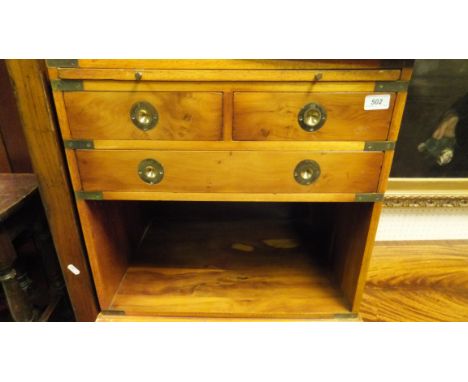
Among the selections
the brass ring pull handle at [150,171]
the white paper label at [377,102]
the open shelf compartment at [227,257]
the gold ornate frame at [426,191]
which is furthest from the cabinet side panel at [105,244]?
the gold ornate frame at [426,191]

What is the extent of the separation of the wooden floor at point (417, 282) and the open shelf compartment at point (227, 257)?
0.25 meters

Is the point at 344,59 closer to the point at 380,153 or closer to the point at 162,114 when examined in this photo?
the point at 380,153

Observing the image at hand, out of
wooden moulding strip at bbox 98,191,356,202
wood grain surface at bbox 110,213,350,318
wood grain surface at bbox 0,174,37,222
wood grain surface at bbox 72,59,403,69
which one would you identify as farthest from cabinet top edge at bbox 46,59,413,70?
wood grain surface at bbox 110,213,350,318

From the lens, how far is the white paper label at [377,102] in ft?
1.99

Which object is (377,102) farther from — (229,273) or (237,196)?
(229,273)

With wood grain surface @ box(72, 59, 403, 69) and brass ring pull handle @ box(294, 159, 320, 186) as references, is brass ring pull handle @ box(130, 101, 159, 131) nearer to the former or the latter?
wood grain surface @ box(72, 59, 403, 69)

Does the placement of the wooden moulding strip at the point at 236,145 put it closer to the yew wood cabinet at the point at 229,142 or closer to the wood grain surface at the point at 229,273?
the yew wood cabinet at the point at 229,142

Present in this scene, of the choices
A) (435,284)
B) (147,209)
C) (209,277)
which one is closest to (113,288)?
(209,277)

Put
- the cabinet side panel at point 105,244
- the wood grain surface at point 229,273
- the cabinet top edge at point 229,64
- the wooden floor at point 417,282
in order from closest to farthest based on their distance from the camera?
the cabinet top edge at point 229,64 < the cabinet side panel at point 105,244 < the wood grain surface at point 229,273 < the wooden floor at point 417,282

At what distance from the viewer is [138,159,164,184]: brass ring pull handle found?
2.19 feet

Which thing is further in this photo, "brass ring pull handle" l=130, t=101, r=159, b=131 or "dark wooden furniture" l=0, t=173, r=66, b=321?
"dark wooden furniture" l=0, t=173, r=66, b=321

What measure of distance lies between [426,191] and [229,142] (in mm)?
861

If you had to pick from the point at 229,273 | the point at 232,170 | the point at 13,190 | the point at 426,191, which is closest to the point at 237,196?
the point at 232,170

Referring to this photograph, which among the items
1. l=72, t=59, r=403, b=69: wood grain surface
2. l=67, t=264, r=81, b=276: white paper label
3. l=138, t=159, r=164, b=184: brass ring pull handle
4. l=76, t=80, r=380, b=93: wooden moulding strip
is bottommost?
l=67, t=264, r=81, b=276: white paper label
